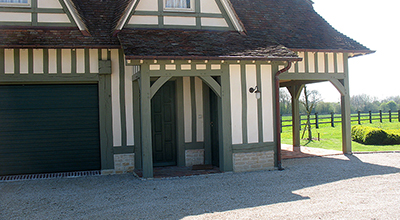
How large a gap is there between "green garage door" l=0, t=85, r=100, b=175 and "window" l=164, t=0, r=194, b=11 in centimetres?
301

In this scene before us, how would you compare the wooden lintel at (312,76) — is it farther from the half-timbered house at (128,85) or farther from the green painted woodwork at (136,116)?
the green painted woodwork at (136,116)

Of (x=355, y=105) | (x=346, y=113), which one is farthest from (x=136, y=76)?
(x=355, y=105)

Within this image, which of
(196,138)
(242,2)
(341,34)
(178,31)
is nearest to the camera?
(178,31)

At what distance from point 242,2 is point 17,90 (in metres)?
7.61

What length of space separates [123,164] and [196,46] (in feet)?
11.8

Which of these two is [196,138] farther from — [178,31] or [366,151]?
[366,151]

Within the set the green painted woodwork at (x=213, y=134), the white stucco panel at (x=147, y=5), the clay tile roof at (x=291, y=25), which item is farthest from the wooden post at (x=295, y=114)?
the white stucco panel at (x=147, y=5)

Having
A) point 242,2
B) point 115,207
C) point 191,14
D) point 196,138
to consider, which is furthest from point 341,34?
point 115,207

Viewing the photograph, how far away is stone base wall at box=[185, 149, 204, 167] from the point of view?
394 inches

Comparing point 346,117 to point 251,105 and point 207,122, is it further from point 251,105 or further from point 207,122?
point 207,122

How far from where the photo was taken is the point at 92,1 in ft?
35.1

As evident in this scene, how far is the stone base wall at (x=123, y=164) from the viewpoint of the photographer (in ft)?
30.3

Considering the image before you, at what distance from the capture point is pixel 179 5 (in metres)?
9.77

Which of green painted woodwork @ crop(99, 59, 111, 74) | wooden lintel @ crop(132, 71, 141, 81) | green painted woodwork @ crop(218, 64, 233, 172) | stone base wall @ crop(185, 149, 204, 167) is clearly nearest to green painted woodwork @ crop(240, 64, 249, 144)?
green painted woodwork @ crop(218, 64, 233, 172)
